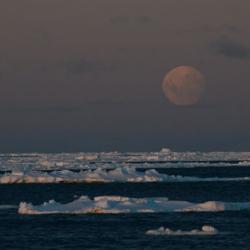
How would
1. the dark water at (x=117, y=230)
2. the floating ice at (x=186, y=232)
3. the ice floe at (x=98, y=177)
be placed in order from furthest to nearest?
the ice floe at (x=98, y=177) < the floating ice at (x=186, y=232) < the dark water at (x=117, y=230)

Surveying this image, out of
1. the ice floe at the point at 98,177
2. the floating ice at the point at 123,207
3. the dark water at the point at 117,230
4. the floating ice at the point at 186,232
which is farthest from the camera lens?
the ice floe at the point at 98,177

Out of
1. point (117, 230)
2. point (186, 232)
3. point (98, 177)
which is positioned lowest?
point (186, 232)

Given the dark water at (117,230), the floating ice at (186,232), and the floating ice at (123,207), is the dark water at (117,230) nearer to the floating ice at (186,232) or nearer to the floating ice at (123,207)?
the floating ice at (186,232)

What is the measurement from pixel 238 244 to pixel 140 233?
5212 millimetres

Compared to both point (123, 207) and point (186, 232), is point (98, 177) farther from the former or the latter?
point (186, 232)

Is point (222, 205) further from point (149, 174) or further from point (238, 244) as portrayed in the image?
point (149, 174)

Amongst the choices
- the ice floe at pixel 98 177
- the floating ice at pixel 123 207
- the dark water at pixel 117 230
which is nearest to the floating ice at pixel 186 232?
the dark water at pixel 117 230

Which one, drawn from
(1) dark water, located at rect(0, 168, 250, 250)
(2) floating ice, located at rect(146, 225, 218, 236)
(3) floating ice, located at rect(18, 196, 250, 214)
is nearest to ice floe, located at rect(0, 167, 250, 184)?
(1) dark water, located at rect(0, 168, 250, 250)

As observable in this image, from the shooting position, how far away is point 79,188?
8519 cm

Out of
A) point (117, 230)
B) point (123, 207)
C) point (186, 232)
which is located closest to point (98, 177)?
point (123, 207)

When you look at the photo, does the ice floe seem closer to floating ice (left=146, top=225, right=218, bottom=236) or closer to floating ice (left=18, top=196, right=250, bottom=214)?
floating ice (left=18, top=196, right=250, bottom=214)

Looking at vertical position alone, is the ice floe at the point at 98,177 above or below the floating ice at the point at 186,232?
above

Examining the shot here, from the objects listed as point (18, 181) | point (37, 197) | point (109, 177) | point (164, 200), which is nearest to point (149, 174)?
point (109, 177)

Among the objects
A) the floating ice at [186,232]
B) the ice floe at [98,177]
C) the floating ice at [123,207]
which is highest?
the ice floe at [98,177]
